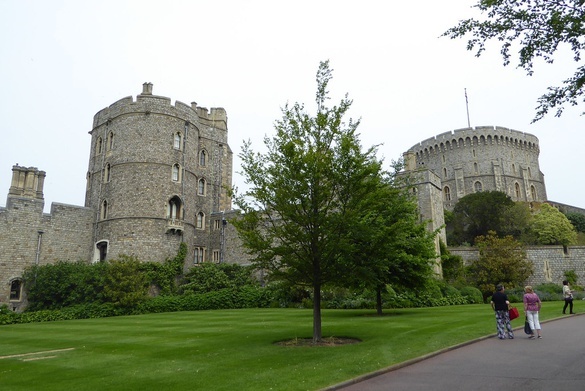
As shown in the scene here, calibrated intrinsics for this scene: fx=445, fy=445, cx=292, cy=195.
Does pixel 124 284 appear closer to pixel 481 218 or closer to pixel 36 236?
pixel 36 236

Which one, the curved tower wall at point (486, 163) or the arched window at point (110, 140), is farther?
the curved tower wall at point (486, 163)

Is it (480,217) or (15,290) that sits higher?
(480,217)

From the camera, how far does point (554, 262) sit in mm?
35250

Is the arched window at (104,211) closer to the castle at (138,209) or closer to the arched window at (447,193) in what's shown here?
the castle at (138,209)

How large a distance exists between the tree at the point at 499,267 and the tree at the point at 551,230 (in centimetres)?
1367

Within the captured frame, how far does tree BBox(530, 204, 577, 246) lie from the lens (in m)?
45.4

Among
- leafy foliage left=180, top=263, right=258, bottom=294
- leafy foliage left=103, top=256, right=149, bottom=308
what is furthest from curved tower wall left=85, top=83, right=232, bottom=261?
leafy foliage left=103, top=256, right=149, bottom=308

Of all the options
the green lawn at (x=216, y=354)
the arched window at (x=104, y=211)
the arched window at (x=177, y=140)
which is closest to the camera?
the green lawn at (x=216, y=354)

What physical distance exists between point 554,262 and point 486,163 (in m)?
36.0

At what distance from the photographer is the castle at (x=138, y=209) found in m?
30.7

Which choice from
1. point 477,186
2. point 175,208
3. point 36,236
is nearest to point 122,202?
point 175,208

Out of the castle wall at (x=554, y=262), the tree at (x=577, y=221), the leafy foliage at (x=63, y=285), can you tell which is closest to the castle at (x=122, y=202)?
the leafy foliage at (x=63, y=285)

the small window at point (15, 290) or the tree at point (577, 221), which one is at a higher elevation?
the tree at point (577, 221)

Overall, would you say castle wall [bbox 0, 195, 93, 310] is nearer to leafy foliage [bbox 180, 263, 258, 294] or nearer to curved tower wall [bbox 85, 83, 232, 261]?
curved tower wall [bbox 85, 83, 232, 261]
